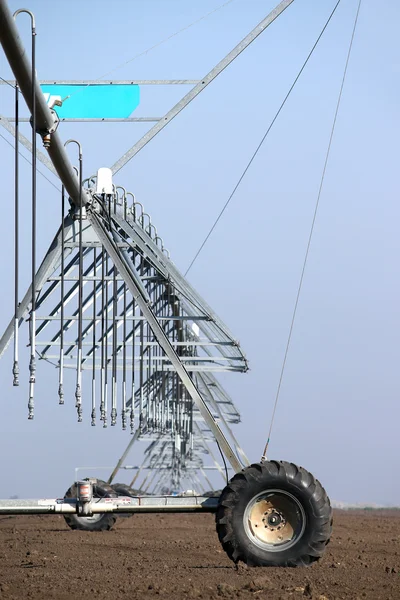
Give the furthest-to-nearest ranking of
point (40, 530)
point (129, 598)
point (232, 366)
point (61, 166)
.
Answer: point (40, 530) → point (232, 366) → point (61, 166) → point (129, 598)

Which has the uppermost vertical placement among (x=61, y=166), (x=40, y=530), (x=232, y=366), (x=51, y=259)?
(x=61, y=166)

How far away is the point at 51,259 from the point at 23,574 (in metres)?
4.66

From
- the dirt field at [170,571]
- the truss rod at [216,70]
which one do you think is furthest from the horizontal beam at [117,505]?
the truss rod at [216,70]

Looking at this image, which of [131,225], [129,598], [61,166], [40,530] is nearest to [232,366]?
[131,225]

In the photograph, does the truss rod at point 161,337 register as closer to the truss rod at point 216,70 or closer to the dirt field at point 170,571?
the dirt field at point 170,571

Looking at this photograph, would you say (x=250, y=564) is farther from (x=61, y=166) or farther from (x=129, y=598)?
(x=61, y=166)

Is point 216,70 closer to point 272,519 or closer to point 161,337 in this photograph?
point 161,337

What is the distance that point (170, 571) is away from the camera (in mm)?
13164

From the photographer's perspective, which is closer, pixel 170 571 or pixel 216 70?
pixel 170 571

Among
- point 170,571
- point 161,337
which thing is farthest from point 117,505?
point 161,337

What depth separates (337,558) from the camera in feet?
50.0

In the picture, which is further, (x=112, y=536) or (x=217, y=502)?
(x=112, y=536)

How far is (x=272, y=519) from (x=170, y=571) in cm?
118

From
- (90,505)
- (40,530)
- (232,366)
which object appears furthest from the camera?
(40,530)
